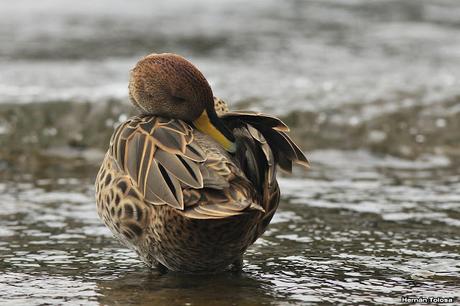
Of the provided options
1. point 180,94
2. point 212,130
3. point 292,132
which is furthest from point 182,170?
point 292,132

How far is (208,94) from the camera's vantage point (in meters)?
5.09

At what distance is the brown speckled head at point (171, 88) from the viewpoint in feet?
16.7

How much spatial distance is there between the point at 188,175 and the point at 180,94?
30.1 inches

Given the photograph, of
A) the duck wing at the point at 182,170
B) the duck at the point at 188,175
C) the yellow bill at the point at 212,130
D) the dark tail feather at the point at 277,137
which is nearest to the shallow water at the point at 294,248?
the duck at the point at 188,175

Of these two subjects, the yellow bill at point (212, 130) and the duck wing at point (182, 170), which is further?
the yellow bill at point (212, 130)

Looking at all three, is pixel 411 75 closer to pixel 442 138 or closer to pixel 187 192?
pixel 442 138

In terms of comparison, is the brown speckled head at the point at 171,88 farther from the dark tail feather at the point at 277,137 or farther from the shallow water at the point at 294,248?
the shallow water at the point at 294,248

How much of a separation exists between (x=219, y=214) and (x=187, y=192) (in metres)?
0.23

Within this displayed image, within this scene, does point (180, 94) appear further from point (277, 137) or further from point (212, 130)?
point (277, 137)

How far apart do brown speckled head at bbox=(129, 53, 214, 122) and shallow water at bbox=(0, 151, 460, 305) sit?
2.91ft

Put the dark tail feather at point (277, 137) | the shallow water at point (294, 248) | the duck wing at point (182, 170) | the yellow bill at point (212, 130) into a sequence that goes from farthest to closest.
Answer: the dark tail feather at point (277, 137)
the yellow bill at point (212, 130)
the shallow water at point (294, 248)
the duck wing at point (182, 170)

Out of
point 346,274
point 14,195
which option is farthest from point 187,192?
point 14,195

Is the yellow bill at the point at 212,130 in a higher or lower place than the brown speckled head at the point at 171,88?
lower

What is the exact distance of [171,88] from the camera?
5.18 m
